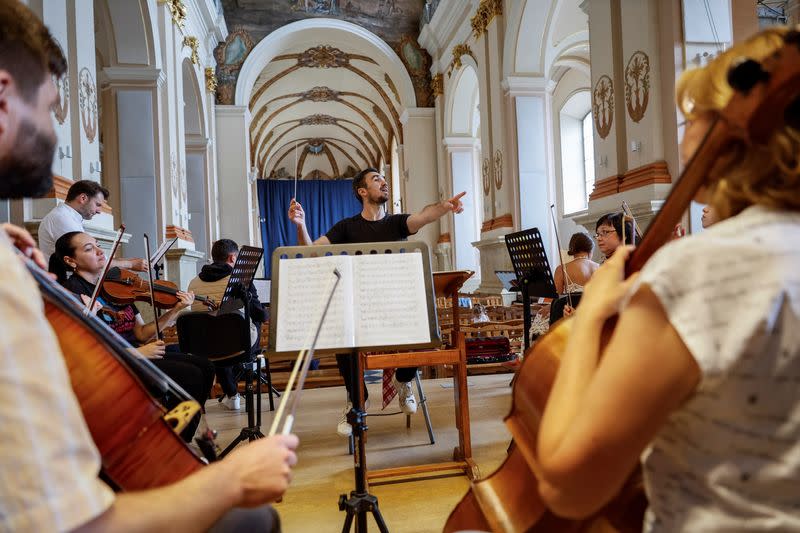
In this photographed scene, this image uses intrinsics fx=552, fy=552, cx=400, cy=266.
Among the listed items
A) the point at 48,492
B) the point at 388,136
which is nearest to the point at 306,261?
the point at 48,492

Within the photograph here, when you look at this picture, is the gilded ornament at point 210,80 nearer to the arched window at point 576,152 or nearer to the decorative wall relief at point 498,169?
the decorative wall relief at point 498,169

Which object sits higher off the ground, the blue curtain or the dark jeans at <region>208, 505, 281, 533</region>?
the blue curtain

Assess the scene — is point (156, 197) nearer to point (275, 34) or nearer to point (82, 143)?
point (82, 143)

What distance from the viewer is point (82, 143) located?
16.5 ft

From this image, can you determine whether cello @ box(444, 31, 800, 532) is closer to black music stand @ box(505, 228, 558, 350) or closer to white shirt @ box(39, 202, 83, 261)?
black music stand @ box(505, 228, 558, 350)

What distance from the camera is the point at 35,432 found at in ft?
2.09

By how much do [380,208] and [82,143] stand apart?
305 cm

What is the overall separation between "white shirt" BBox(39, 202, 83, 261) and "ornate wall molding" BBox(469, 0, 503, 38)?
8.10 metres

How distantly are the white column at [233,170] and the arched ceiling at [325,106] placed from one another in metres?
0.97

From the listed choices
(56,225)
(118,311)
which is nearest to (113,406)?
(118,311)

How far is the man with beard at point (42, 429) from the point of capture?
63 centimetres

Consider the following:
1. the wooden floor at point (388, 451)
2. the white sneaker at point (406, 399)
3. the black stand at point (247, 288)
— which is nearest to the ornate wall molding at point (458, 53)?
the wooden floor at point (388, 451)

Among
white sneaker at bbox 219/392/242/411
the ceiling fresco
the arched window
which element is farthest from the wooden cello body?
the arched window

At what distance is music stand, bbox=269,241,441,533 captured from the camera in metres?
1.97
